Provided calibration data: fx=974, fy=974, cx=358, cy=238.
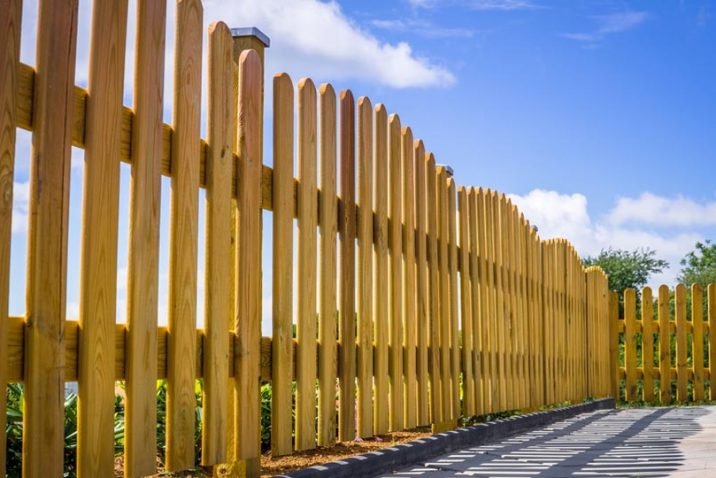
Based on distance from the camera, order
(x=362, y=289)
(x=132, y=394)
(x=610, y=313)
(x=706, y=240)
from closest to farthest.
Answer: (x=132, y=394), (x=362, y=289), (x=610, y=313), (x=706, y=240)

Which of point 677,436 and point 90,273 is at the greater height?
point 90,273

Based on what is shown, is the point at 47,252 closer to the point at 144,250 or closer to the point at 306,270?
the point at 144,250

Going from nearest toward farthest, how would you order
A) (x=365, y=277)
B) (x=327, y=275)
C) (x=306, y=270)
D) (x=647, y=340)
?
(x=306, y=270) < (x=327, y=275) < (x=365, y=277) < (x=647, y=340)

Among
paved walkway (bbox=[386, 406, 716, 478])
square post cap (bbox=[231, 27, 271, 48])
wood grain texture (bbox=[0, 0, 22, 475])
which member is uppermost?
square post cap (bbox=[231, 27, 271, 48])

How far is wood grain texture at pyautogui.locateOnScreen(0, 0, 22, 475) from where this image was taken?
10.2 feet

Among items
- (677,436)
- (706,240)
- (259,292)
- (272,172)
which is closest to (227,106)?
(272,172)

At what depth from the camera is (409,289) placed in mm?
6348

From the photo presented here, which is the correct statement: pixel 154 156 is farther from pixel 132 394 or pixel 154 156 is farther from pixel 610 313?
pixel 610 313

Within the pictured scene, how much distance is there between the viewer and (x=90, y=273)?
3385 millimetres

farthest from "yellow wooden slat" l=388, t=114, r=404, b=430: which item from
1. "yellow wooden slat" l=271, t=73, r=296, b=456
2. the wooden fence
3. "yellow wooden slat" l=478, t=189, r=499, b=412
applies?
the wooden fence

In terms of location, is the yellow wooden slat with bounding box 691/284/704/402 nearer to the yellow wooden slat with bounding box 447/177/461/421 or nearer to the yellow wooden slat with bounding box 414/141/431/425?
the yellow wooden slat with bounding box 447/177/461/421

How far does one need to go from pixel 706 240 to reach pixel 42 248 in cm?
4207

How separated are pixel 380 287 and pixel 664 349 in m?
10.5

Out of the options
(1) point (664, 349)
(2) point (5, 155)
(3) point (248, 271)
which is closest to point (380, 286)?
(3) point (248, 271)
